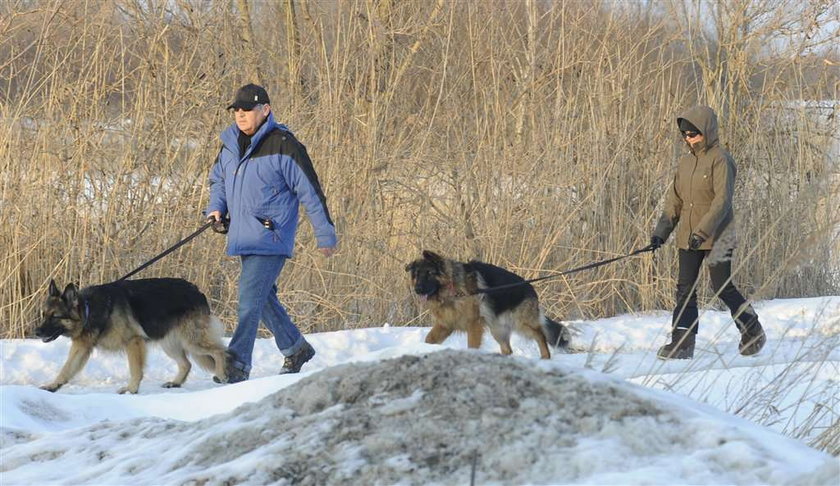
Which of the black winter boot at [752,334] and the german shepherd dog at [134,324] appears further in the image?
the black winter boot at [752,334]

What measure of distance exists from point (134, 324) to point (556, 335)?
3.43m

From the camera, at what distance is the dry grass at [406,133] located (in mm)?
8695

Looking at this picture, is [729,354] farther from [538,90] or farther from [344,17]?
[344,17]

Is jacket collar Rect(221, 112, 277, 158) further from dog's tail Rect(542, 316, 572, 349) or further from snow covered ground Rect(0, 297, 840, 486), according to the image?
snow covered ground Rect(0, 297, 840, 486)

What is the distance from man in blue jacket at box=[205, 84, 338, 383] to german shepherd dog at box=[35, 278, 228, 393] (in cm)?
64

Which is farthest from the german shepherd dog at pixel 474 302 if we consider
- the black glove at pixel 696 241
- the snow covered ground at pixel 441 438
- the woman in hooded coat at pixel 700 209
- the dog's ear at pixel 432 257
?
the snow covered ground at pixel 441 438

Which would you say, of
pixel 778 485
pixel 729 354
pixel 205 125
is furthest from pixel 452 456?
pixel 205 125

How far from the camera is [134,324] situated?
24.0 feet

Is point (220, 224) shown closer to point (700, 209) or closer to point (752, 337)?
point (700, 209)

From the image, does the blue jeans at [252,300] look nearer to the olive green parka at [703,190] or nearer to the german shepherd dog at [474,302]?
the german shepherd dog at [474,302]

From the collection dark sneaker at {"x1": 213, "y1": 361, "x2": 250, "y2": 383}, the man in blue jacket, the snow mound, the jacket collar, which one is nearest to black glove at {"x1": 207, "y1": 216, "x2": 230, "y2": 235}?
the man in blue jacket

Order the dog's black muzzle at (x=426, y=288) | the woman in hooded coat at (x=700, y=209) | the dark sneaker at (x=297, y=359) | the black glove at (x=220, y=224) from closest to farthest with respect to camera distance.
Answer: the black glove at (x=220, y=224)
the dark sneaker at (x=297, y=359)
the woman in hooded coat at (x=700, y=209)
the dog's black muzzle at (x=426, y=288)

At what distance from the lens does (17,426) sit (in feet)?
11.8

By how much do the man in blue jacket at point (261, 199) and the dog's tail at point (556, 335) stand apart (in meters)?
2.48
